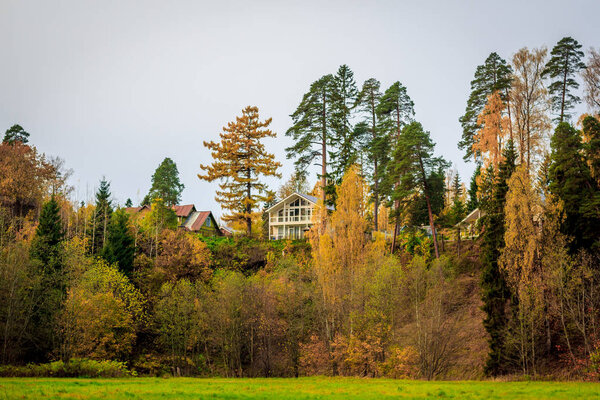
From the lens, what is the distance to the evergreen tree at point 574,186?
1024 inches

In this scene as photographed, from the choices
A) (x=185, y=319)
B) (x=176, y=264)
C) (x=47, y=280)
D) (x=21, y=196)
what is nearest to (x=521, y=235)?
(x=185, y=319)

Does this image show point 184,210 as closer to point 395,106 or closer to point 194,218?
point 194,218

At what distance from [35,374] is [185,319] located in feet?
34.3

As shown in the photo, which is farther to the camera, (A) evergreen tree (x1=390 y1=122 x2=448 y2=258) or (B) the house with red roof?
(B) the house with red roof

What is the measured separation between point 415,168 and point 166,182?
49.1 meters

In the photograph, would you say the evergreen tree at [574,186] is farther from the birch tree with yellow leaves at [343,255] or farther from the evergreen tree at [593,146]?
the birch tree with yellow leaves at [343,255]

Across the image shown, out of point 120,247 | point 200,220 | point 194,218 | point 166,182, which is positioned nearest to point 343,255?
point 120,247

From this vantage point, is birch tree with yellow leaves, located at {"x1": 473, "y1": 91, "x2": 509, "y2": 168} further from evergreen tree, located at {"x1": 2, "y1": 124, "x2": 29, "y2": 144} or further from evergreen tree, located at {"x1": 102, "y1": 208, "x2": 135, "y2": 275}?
evergreen tree, located at {"x1": 2, "y1": 124, "x2": 29, "y2": 144}

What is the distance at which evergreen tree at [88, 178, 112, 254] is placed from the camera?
39159 mm

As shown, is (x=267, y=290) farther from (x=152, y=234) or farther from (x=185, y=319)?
(x=152, y=234)

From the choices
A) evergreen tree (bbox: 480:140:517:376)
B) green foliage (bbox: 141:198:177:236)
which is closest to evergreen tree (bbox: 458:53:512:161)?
evergreen tree (bbox: 480:140:517:376)

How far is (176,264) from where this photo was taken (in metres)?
36.7

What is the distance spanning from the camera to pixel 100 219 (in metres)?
43.7

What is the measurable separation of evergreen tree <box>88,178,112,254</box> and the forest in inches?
10.4
